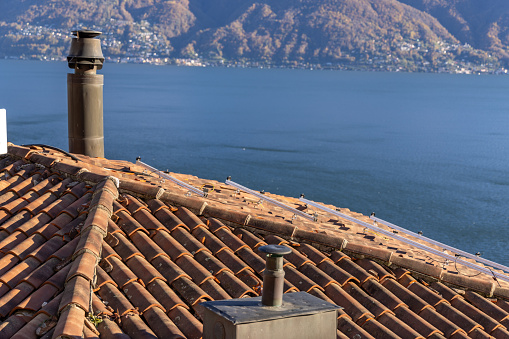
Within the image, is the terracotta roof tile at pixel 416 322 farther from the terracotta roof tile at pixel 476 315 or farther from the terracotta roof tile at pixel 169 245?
the terracotta roof tile at pixel 169 245

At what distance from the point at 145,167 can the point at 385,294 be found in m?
6.08

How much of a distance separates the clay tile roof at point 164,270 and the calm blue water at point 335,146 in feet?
119

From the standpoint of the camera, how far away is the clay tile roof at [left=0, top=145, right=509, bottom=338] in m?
6.12

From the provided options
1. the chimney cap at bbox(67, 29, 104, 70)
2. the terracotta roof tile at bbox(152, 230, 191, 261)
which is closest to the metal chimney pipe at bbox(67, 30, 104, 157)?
the chimney cap at bbox(67, 29, 104, 70)

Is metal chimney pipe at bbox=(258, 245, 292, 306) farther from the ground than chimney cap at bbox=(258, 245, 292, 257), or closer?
closer

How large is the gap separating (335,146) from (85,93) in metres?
71.3

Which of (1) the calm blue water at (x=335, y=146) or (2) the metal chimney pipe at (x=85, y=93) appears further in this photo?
(1) the calm blue water at (x=335, y=146)

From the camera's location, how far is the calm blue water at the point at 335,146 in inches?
2149

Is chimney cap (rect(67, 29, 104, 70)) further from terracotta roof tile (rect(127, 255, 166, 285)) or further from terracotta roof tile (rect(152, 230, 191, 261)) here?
terracotta roof tile (rect(127, 255, 166, 285))

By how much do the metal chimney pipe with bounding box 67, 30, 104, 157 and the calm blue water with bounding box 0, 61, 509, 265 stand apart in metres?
34.7

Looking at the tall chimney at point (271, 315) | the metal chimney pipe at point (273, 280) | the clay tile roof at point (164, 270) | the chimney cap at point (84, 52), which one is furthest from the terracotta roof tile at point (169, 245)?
the chimney cap at point (84, 52)

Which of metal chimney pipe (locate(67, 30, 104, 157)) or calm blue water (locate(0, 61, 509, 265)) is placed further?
calm blue water (locate(0, 61, 509, 265))

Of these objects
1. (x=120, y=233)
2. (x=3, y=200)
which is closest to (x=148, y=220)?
(x=120, y=233)

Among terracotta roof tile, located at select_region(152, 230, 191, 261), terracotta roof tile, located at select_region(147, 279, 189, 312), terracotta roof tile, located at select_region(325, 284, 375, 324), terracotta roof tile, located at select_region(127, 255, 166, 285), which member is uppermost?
terracotta roof tile, located at select_region(152, 230, 191, 261)
